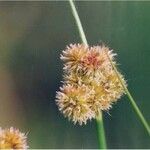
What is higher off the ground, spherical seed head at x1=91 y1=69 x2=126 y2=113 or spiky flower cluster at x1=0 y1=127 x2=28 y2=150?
spherical seed head at x1=91 y1=69 x2=126 y2=113

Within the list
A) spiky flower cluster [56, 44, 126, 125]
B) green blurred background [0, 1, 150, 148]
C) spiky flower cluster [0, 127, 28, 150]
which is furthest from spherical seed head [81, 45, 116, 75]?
spiky flower cluster [0, 127, 28, 150]

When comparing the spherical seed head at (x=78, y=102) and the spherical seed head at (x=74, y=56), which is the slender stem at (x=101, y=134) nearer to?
the spherical seed head at (x=78, y=102)

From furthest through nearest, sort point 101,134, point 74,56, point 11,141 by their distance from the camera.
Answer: point 101,134 < point 74,56 < point 11,141

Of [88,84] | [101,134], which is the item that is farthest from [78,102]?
[101,134]

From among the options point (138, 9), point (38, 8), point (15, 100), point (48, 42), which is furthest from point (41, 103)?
point (138, 9)

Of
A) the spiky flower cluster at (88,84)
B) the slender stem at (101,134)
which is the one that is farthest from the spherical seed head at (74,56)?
the slender stem at (101,134)

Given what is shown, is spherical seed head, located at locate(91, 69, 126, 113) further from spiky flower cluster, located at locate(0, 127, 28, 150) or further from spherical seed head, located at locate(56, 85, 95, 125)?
spiky flower cluster, located at locate(0, 127, 28, 150)

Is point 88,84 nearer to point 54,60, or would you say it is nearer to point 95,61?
point 95,61
